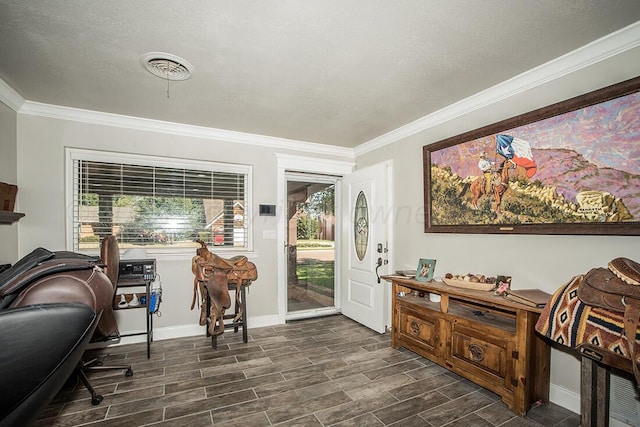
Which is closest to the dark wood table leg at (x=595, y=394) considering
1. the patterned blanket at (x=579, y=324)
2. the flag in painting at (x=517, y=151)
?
the patterned blanket at (x=579, y=324)

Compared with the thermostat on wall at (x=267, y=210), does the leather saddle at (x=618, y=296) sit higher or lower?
lower

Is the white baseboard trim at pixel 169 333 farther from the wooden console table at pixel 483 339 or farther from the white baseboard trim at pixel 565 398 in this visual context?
the white baseboard trim at pixel 565 398

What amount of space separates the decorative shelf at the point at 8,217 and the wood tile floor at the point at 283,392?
5.02 ft

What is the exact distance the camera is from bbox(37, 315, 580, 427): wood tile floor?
2.11 m

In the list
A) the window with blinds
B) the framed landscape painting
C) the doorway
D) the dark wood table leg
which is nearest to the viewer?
the dark wood table leg

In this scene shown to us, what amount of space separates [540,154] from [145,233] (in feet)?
13.4

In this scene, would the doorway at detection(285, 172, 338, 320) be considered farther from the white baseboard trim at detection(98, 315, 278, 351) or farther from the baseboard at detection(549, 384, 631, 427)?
the baseboard at detection(549, 384, 631, 427)

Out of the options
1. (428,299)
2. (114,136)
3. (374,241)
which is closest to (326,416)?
(428,299)

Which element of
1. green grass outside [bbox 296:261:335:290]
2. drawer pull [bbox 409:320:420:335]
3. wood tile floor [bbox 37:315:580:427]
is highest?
green grass outside [bbox 296:261:335:290]

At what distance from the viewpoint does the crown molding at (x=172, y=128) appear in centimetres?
320

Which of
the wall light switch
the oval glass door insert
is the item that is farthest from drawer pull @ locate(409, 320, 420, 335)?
the wall light switch

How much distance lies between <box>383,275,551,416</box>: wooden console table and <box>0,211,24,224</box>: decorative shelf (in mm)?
3621

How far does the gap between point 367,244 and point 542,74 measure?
8.48 feet

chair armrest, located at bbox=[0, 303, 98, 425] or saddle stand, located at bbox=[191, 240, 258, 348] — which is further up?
chair armrest, located at bbox=[0, 303, 98, 425]
